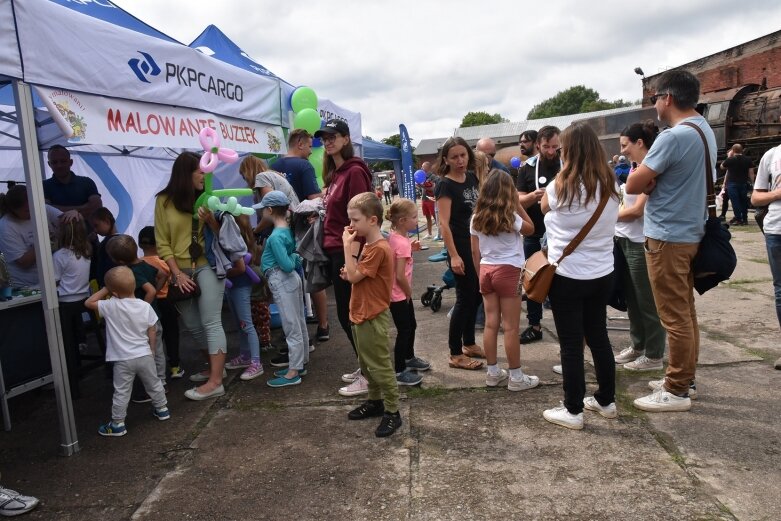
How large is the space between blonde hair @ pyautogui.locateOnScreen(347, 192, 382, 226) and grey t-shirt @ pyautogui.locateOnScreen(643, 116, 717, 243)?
152 cm

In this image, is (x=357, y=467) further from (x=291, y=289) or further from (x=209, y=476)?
(x=291, y=289)

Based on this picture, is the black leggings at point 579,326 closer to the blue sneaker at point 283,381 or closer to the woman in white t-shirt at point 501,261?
the woman in white t-shirt at point 501,261

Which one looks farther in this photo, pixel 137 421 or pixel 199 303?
pixel 199 303

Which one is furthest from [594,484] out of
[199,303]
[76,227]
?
[76,227]

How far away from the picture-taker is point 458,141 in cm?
396

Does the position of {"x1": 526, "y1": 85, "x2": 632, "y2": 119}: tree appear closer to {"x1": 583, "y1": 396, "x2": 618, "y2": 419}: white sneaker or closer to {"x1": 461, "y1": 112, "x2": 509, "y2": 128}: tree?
{"x1": 461, "y1": 112, "x2": 509, "y2": 128}: tree

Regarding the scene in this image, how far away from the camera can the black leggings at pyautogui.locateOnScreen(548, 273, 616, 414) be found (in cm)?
291

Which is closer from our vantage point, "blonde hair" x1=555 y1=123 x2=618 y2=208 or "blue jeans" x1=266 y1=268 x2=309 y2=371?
"blonde hair" x1=555 y1=123 x2=618 y2=208

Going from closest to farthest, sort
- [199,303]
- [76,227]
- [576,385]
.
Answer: [576,385] < [199,303] < [76,227]

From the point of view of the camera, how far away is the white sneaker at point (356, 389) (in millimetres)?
3684

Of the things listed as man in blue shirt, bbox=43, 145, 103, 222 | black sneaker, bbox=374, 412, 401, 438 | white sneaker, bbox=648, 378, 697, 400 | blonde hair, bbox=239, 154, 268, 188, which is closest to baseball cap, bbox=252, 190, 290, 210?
blonde hair, bbox=239, 154, 268, 188

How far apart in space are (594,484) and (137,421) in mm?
2802

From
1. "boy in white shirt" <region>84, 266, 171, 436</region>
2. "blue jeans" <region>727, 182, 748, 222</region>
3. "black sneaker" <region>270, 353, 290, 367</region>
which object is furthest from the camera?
"blue jeans" <region>727, 182, 748, 222</region>

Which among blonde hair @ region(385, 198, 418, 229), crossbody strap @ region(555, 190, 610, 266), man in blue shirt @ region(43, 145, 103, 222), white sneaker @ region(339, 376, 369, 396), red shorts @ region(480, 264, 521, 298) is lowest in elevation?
white sneaker @ region(339, 376, 369, 396)
